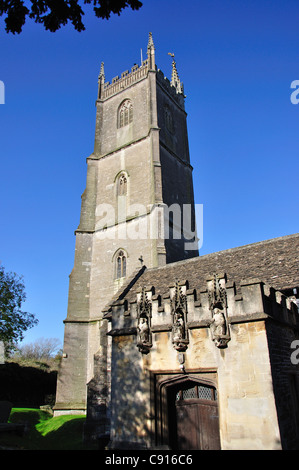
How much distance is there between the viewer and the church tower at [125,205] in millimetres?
20688

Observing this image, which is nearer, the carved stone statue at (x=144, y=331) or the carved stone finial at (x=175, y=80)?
the carved stone statue at (x=144, y=331)

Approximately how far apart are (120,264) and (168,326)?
14.5 m

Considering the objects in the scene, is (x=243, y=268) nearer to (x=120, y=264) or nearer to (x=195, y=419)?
(x=195, y=419)

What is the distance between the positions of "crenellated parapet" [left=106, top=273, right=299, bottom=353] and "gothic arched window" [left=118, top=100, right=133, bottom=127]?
858 inches

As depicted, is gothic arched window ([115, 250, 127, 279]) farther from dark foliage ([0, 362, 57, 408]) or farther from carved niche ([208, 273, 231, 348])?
carved niche ([208, 273, 231, 348])

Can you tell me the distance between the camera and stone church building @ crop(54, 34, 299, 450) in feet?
23.2

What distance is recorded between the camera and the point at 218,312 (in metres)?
7.57

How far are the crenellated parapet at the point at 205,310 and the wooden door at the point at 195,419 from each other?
3.97 ft

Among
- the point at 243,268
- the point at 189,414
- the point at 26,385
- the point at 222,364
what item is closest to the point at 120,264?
the point at 243,268

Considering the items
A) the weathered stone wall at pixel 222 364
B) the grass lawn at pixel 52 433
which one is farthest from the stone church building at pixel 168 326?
the grass lawn at pixel 52 433

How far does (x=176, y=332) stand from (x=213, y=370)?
118 cm

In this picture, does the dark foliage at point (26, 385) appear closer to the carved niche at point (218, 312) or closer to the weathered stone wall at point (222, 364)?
the weathered stone wall at point (222, 364)

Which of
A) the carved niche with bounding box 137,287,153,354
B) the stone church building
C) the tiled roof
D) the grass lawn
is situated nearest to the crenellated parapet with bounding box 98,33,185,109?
the stone church building

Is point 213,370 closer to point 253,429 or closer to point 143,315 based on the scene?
point 253,429
